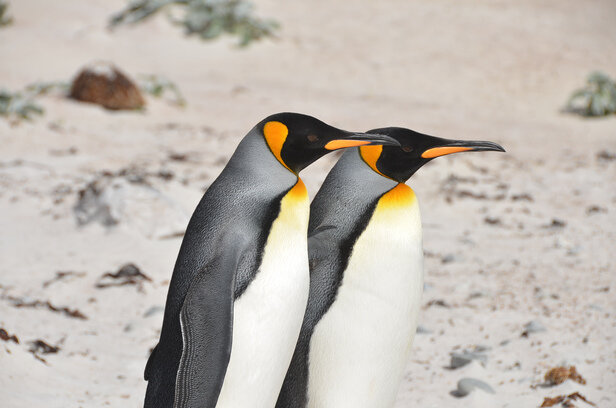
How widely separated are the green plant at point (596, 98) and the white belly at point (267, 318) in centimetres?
874

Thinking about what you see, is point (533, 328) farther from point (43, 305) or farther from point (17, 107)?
point (17, 107)

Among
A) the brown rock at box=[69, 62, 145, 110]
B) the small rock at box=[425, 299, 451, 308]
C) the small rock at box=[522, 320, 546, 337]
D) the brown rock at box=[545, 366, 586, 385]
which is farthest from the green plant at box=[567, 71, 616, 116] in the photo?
the brown rock at box=[545, 366, 586, 385]

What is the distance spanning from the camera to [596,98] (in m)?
9.60

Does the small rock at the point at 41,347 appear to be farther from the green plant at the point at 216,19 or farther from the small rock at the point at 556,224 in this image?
the green plant at the point at 216,19

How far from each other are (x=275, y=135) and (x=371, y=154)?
0.38m

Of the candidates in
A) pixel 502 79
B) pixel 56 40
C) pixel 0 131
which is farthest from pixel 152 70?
pixel 502 79

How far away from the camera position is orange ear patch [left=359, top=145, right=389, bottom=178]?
→ 7.30 feet

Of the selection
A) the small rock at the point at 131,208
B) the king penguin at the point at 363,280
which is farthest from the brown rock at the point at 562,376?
the small rock at the point at 131,208

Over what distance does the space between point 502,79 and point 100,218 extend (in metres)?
8.40

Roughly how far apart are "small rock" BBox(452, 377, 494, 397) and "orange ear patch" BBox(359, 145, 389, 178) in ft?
3.40

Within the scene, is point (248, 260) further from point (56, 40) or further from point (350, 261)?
point (56, 40)

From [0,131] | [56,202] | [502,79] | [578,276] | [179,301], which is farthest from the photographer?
[502,79]

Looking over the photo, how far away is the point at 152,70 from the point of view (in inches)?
449

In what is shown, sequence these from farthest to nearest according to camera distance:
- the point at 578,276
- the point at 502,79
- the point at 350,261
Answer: the point at 502,79
the point at 578,276
the point at 350,261
